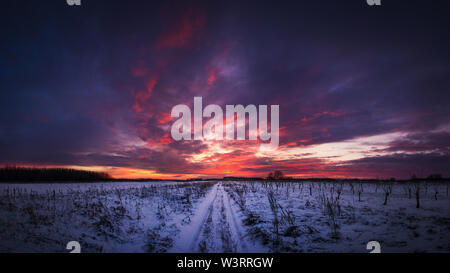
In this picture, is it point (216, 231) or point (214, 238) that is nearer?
point (214, 238)

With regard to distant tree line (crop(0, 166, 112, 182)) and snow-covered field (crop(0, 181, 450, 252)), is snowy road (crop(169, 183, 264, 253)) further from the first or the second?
distant tree line (crop(0, 166, 112, 182))

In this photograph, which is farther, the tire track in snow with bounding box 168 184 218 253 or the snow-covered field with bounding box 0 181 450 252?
the tire track in snow with bounding box 168 184 218 253

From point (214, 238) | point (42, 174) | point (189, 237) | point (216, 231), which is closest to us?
point (214, 238)

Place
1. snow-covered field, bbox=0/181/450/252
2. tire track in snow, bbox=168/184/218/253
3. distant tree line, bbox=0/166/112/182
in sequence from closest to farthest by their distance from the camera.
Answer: snow-covered field, bbox=0/181/450/252, tire track in snow, bbox=168/184/218/253, distant tree line, bbox=0/166/112/182

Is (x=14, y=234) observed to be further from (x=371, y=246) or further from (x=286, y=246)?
(x=371, y=246)

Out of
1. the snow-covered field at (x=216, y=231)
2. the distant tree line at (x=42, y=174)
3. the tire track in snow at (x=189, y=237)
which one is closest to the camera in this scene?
the snow-covered field at (x=216, y=231)

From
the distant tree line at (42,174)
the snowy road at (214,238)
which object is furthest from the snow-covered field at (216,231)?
the distant tree line at (42,174)

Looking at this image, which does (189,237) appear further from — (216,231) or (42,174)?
(42,174)

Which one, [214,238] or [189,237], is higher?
[214,238]

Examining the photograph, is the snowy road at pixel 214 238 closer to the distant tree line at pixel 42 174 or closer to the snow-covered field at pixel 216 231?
the snow-covered field at pixel 216 231

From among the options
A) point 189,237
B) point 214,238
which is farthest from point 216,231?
point 189,237

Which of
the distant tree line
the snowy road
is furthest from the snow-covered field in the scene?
the distant tree line

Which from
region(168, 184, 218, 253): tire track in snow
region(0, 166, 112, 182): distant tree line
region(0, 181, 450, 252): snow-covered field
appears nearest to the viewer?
region(0, 181, 450, 252): snow-covered field
